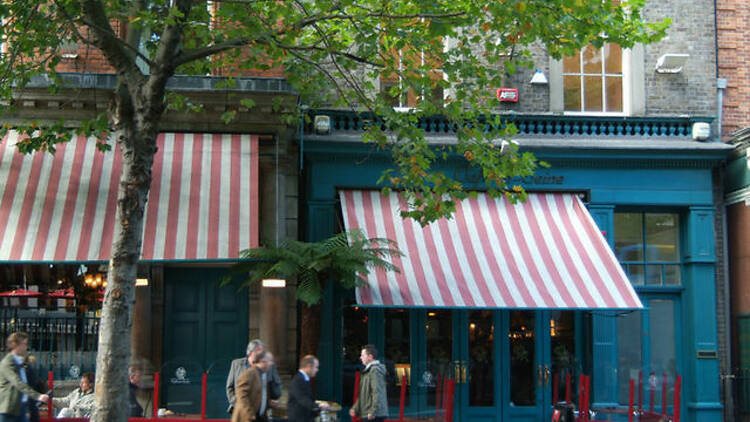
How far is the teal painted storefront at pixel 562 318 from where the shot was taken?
48.3 ft

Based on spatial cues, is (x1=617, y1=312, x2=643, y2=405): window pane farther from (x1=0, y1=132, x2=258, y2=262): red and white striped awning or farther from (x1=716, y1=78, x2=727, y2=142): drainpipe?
(x1=0, y1=132, x2=258, y2=262): red and white striped awning

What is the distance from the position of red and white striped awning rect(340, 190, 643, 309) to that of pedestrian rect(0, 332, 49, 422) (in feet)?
15.2

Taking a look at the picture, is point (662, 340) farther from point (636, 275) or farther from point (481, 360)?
point (481, 360)

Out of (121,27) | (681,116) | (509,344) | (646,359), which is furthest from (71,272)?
(681,116)

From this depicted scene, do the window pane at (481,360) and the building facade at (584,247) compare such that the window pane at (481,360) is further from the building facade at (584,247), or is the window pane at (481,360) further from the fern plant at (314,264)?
the fern plant at (314,264)

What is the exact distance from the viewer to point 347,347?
48.3ft

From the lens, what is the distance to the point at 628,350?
15328 mm

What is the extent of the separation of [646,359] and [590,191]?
9.92 ft

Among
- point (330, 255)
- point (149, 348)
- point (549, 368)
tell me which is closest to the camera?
point (330, 255)

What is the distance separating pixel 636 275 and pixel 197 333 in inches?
297

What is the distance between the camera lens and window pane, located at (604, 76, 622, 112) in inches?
639

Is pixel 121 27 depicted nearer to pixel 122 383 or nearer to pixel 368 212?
pixel 368 212

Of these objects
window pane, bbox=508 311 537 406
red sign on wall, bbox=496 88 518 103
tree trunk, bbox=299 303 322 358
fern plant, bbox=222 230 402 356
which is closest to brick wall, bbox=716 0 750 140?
red sign on wall, bbox=496 88 518 103

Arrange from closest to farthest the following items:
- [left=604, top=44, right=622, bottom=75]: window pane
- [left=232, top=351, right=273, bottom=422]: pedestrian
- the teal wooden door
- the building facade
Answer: [left=232, top=351, right=273, bottom=422]: pedestrian, the teal wooden door, the building facade, [left=604, top=44, right=622, bottom=75]: window pane
